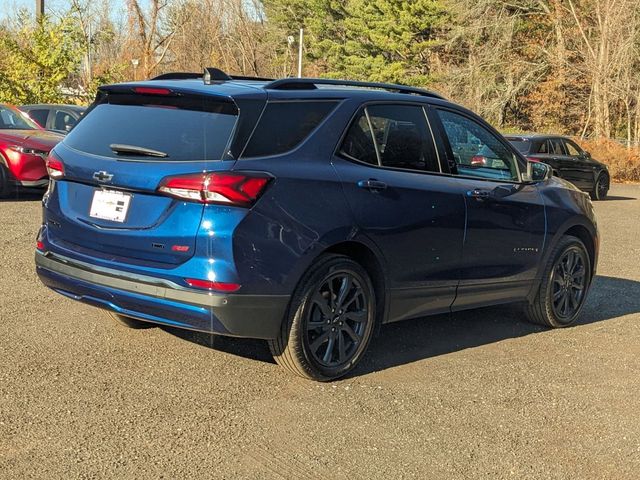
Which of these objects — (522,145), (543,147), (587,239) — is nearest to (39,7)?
(522,145)

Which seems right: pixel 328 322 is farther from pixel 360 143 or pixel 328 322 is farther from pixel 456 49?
pixel 456 49

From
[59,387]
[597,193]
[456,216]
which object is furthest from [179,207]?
[597,193]

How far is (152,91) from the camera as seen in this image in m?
4.74

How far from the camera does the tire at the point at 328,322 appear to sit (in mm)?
4586

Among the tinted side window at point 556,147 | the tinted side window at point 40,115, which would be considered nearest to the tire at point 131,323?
the tinted side window at point 40,115

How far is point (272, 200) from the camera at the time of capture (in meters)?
4.35

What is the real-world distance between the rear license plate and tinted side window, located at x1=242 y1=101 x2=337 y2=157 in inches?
28.6

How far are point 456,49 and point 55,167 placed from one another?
4299 centimetres

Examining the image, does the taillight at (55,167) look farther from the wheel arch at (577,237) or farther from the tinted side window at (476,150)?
the wheel arch at (577,237)

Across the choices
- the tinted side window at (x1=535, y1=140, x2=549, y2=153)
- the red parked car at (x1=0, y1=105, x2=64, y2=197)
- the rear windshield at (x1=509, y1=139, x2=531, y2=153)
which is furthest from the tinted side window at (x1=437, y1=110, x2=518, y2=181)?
the tinted side window at (x1=535, y1=140, x2=549, y2=153)

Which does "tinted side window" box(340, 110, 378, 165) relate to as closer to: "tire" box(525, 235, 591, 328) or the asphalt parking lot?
the asphalt parking lot

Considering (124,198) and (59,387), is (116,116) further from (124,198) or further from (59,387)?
(59,387)

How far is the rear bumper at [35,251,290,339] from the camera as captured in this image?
14.0 feet

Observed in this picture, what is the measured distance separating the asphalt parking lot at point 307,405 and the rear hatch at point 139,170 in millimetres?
798
